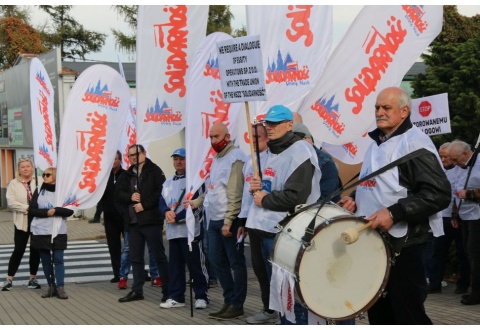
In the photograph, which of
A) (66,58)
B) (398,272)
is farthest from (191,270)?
(66,58)

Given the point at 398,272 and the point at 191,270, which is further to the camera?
the point at 191,270

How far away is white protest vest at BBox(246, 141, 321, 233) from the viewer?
6789 millimetres

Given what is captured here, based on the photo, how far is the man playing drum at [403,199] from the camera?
5223 mm

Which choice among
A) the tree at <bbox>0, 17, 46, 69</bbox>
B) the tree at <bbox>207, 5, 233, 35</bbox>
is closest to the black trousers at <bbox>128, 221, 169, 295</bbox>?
the tree at <bbox>0, 17, 46, 69</bbox>

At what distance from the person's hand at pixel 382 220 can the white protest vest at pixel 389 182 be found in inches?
3.8

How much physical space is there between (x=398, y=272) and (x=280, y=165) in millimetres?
1742

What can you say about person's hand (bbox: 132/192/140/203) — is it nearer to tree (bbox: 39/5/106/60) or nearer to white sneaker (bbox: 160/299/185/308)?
white sneaker (bbox: 160/299/185/308)

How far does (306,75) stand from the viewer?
28.7 ft

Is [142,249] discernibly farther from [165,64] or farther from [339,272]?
[339,272]

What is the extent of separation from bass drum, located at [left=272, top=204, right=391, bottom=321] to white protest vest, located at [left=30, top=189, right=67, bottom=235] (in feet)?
20.2

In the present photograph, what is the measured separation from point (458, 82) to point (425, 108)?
593cm

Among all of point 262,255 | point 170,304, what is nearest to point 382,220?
point 262,255

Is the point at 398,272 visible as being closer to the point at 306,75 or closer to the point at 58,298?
the point at 306,75

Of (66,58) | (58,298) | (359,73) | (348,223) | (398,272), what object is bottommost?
(58,298)
